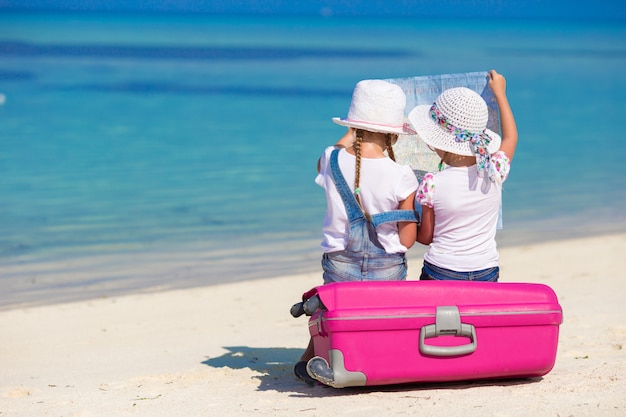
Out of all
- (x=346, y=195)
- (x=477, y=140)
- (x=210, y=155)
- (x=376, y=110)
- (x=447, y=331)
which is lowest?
(x=447, y=331)

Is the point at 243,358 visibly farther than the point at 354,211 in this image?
Yes

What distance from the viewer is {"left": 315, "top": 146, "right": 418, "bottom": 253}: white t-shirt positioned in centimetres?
384

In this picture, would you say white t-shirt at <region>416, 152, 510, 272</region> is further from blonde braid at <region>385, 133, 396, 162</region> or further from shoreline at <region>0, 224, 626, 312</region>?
shoreline at <region>0, 224, 626, 312</region>

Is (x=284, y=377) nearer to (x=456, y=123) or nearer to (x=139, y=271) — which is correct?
(x=456, y=123)

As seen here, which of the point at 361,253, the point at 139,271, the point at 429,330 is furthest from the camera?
the point at 139,271

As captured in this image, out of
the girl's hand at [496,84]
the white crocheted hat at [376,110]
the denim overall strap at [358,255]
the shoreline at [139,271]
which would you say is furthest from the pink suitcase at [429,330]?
the shoreline at [139,271]

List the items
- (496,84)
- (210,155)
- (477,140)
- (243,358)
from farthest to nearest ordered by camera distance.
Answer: (210,155), (243,358), (496,84), (477,140)

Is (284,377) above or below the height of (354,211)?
below

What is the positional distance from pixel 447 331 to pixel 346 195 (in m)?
0.69

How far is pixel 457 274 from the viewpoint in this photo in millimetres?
3945

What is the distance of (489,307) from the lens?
3744 mm

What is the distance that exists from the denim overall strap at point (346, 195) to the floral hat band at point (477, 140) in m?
0.46

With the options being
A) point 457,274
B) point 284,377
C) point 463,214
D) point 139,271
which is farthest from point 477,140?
point 139,271

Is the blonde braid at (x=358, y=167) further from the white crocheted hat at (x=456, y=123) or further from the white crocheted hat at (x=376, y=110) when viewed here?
the white crocheted hat at (x=456, y=123)
